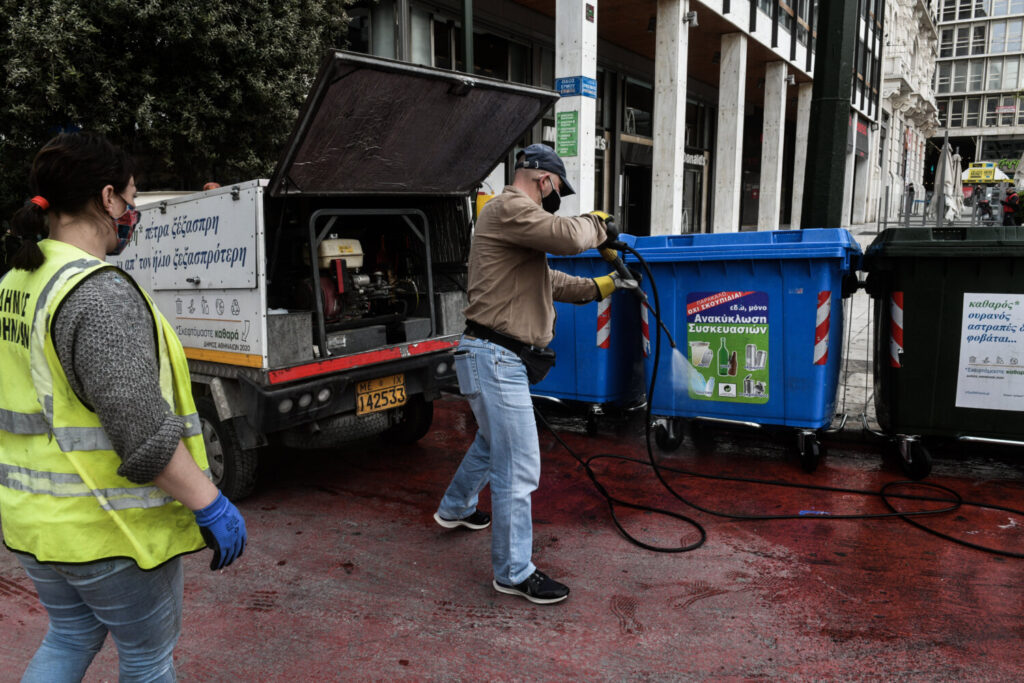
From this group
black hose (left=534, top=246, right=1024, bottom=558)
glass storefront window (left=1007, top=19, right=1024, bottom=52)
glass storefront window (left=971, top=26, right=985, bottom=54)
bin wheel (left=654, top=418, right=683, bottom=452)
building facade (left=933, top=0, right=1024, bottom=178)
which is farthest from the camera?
glass storefront window (left=971, top=26, right=985, bottom=54)

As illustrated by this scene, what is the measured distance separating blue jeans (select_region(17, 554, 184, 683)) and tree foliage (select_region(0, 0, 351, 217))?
6373 millimetres

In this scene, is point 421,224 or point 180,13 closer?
point 421,224

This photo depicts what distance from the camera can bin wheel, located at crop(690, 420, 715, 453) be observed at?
5254 mm

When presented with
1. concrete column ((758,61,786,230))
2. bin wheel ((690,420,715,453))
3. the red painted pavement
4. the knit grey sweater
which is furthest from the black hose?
concrete column ((758,61,786,230))

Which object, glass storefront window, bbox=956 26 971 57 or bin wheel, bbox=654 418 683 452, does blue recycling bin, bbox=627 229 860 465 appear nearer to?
bin wheel, bbox=654 418 683 452

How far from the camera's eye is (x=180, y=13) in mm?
6863

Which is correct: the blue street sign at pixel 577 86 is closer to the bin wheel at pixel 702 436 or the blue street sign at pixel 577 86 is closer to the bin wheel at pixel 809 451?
the bin wheel at pixel 702 436

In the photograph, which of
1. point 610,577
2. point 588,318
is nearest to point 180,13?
point 588,318

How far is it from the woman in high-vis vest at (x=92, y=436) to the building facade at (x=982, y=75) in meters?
90.0

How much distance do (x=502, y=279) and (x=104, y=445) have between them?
6.09 ft

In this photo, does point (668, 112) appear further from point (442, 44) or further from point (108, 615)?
point (108, 615)

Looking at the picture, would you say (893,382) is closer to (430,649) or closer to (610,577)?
(610,577)

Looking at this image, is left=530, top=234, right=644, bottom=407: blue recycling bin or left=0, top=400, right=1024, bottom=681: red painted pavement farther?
left=530, top=234, right=644, bottom=407: blue recycling bin

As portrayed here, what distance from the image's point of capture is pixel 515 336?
3.15m
